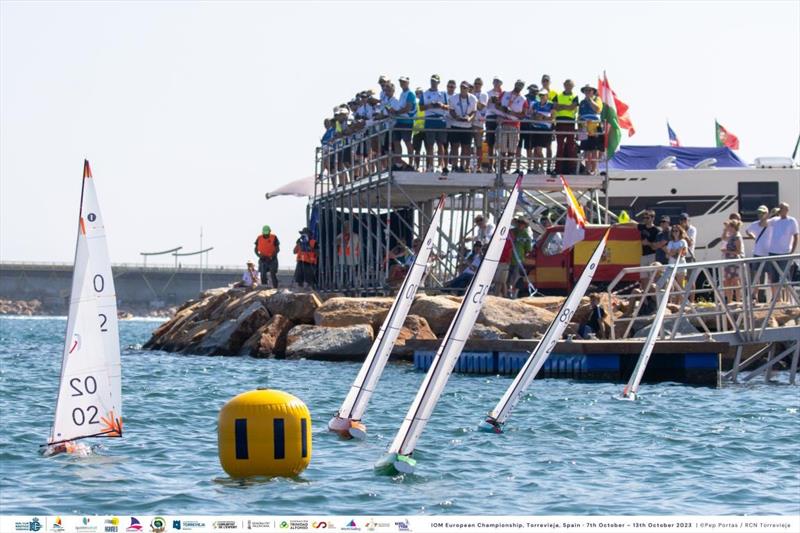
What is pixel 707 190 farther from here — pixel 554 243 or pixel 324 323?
pixel 324 323

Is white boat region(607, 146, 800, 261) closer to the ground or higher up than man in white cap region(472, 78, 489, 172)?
closer to the ground

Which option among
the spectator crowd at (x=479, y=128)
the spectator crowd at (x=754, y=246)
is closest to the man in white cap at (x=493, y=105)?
the spectator crowd at (x=479, y=128)

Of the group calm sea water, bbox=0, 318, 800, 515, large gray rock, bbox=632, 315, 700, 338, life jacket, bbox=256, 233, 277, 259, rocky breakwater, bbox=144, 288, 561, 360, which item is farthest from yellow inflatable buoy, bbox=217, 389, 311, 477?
life jacket, bbox=256, 233, 277, 259

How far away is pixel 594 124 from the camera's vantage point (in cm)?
3312

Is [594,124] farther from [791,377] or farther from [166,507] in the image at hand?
[166,507]

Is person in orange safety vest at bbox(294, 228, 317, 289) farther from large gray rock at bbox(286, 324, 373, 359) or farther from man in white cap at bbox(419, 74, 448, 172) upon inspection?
man in white cap at bbox(419, 74, 448, 172)

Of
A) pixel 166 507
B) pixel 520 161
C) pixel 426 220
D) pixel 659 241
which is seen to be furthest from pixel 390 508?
pixel 426 220

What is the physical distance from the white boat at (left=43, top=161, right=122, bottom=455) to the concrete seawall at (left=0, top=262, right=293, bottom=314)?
118 metres

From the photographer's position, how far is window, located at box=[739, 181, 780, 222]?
38750mm

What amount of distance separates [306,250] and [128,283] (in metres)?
101

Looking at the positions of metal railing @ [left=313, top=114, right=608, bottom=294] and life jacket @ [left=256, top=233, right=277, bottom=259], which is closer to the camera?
metal railing @ [left=313, top=114, right=608, bottom=294]

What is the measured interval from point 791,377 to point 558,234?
6671 mm

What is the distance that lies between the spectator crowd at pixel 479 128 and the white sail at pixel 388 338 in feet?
Answer: 47.0

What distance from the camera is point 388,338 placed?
675 inches
